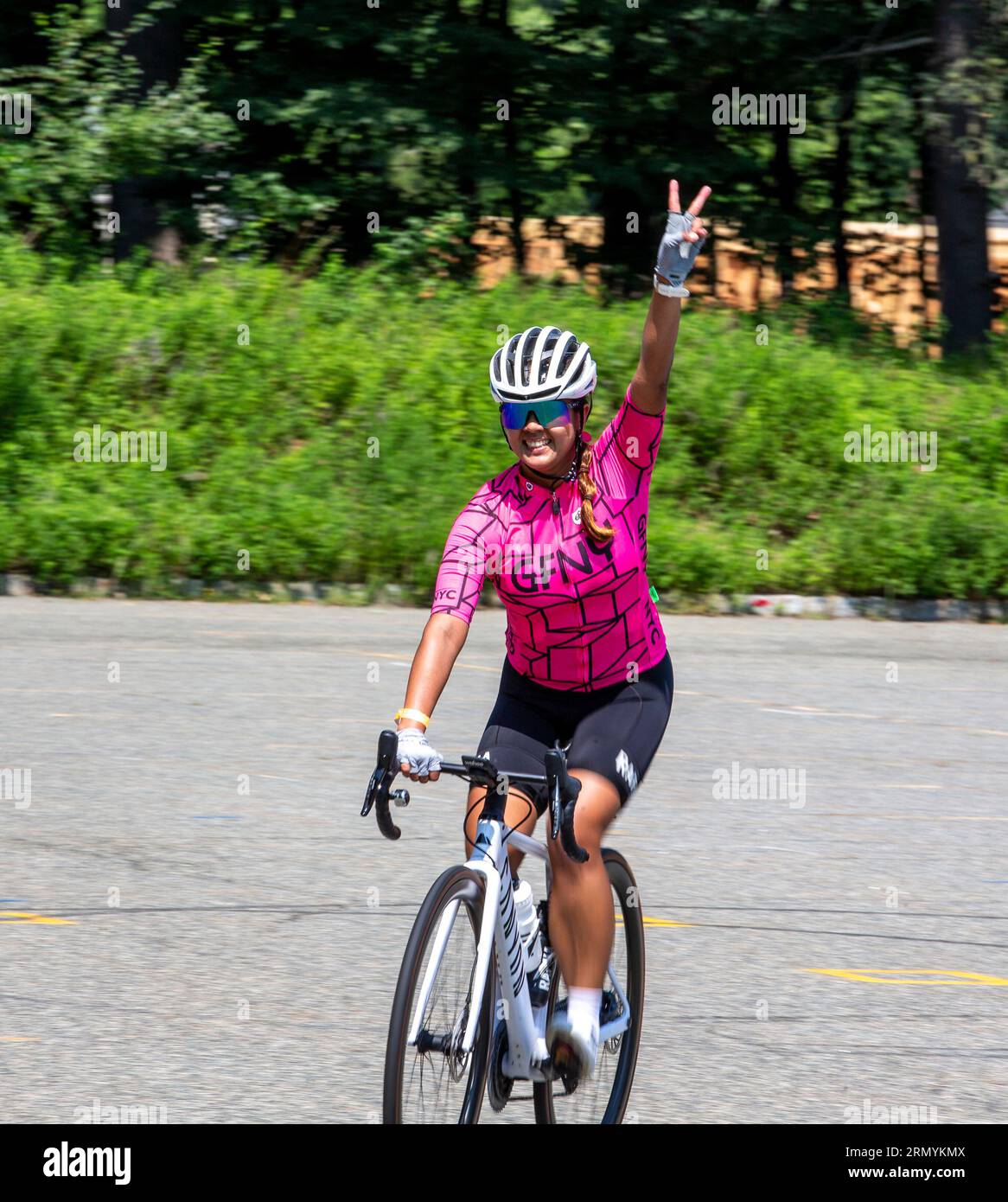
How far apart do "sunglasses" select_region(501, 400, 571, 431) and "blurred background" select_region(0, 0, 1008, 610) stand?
13069mm

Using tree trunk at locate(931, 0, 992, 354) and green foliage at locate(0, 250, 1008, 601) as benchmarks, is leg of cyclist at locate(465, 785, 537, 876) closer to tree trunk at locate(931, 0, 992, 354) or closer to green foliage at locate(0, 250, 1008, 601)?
green foliage at locate(0, 250, 1008, 601)

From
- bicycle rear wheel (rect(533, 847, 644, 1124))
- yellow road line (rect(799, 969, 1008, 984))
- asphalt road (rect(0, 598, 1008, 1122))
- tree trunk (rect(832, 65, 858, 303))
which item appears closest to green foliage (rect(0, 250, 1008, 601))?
asphalt road (rect(0, 598, 1008, 1122))

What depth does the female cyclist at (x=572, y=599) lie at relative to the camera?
→ 4480 millimetres

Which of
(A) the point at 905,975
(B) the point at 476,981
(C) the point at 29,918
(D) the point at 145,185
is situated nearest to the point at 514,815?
(B) the point at 476,981

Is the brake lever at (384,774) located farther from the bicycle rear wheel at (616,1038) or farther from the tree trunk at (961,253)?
the tree trunk at (961,253)

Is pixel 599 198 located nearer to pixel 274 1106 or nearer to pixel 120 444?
pixel 120 444

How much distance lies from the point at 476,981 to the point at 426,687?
26.9 inches

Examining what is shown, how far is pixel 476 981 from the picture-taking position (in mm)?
4059

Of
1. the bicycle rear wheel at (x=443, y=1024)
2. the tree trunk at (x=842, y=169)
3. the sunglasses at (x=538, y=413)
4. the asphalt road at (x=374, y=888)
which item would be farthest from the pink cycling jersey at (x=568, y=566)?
the tree trunk at (x=842, y=169)

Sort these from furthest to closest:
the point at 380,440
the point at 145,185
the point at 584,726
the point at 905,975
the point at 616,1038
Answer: the point at 145,185 → the point at 380,440 → the point at 905,975 → the point at 616,1038 → the point at 584,726

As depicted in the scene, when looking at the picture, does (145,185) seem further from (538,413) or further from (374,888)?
(538,413)

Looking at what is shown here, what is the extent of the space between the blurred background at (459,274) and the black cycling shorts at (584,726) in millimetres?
12776

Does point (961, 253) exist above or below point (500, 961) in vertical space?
below

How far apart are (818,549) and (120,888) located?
12.7m
